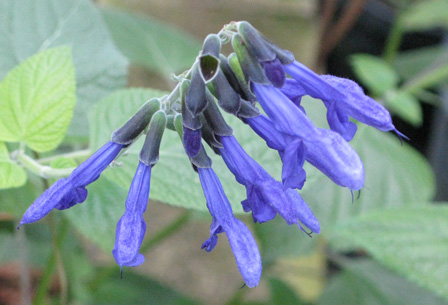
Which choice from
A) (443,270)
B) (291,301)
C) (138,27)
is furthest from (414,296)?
(138,27)

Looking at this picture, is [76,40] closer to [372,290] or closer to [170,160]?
[170,160]

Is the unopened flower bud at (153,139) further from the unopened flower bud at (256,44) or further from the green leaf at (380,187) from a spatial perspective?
the green leaf at (380,187)

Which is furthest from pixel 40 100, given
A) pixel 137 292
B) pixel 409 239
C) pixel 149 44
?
pixel 149 44

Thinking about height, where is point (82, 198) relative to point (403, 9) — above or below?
above

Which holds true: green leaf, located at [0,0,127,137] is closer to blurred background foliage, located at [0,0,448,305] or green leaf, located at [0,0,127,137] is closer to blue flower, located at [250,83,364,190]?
blurred background foliage, located at [0,0,448,305]

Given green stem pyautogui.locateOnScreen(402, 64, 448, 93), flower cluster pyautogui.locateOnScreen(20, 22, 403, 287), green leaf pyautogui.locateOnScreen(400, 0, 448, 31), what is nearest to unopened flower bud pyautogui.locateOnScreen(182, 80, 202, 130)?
flower cluster pyautogui.locateOnScreen(20, 22, 403, 287)

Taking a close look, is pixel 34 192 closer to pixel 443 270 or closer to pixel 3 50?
pixel 3 50

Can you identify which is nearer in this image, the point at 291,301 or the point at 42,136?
the point at 42,136
